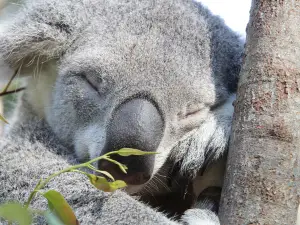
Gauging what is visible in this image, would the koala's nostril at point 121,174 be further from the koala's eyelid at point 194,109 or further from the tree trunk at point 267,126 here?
the koala's eyelid at point 194,109

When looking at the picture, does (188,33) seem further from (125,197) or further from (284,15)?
(125,197)

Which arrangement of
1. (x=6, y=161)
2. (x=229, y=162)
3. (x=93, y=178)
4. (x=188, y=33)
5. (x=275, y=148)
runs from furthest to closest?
(x=188, y=33) → (x=6, y=161) → (x=229, y=162) → (x=275, y=148) → (x=93, y=178)

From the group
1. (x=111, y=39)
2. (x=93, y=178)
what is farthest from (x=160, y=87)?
(x=93, y=178)

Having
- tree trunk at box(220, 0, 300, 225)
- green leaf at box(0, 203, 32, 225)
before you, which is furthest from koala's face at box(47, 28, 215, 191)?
green leaf at box(0, 203, 32, 225)

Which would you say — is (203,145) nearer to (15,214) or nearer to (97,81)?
(97,81)

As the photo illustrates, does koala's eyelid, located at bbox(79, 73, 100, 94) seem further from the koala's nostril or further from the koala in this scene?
the koala's nostril

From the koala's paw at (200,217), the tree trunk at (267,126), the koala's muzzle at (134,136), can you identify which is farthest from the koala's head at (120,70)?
the tree trunk at (267,126)
